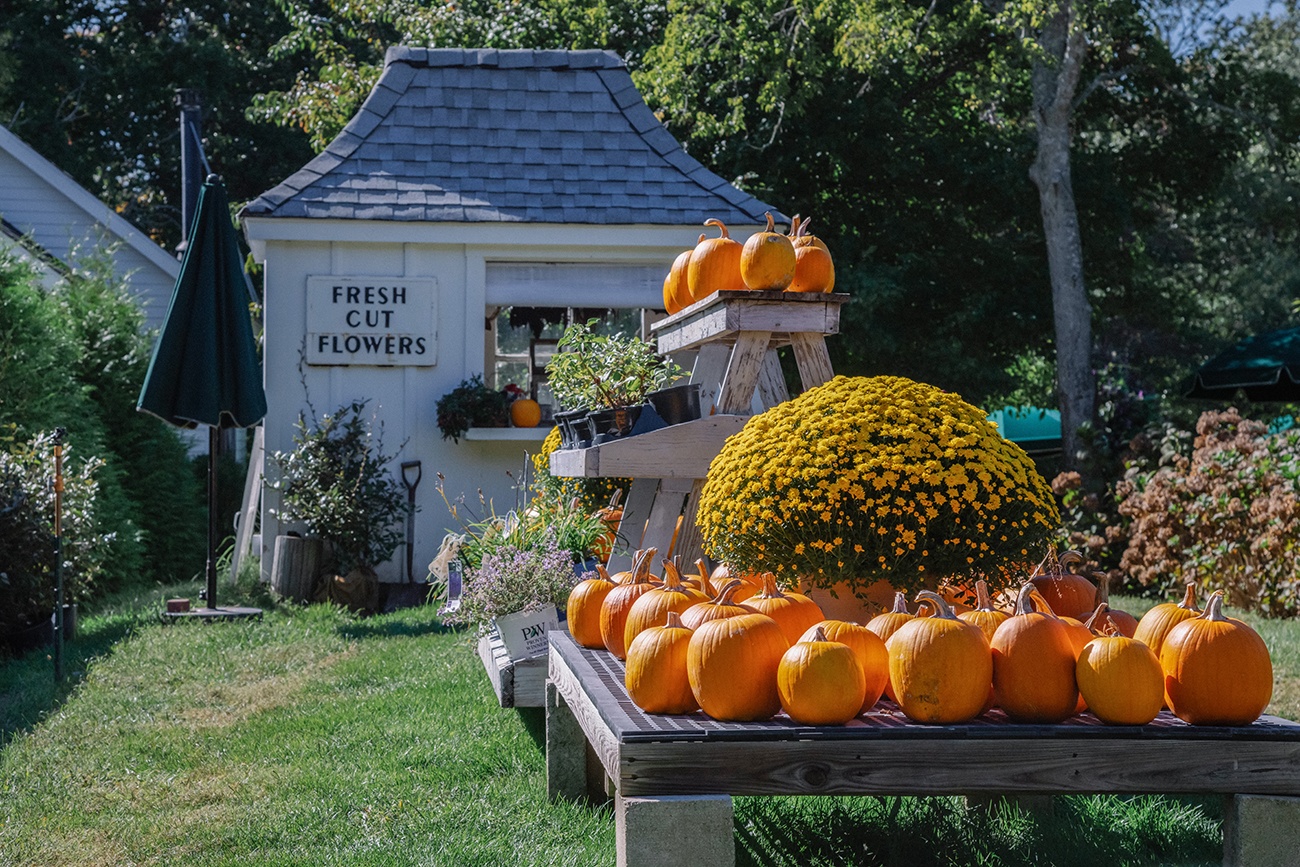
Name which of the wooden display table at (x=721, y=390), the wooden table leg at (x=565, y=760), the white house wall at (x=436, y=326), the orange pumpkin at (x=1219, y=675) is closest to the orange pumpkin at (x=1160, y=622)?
the orange pumpkin at (x=1219, y=675)

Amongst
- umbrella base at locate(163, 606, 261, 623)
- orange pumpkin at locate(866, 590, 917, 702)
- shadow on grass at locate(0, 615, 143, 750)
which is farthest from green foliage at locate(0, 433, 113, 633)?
orange pumpkin at locate(866, 590, 917, 702)

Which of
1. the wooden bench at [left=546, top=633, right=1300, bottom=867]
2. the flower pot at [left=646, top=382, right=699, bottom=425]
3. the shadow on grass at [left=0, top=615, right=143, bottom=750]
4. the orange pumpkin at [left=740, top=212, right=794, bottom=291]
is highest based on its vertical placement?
the orange pumpkin at [left=740, top=212, right=794, bottom=291]

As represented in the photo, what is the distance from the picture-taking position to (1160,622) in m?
2.86

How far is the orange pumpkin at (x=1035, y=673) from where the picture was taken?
2605mm

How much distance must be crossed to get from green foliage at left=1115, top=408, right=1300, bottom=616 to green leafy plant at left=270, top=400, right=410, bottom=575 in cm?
566

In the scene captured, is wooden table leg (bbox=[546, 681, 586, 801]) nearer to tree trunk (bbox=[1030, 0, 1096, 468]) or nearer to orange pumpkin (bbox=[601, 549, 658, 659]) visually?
orange pumpkin (bbox=[601, 549, 658, 659])

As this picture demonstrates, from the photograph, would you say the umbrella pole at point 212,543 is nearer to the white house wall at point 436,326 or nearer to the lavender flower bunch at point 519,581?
the white house wall at point 436,326

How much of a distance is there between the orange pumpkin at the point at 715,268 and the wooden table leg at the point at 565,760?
1592 millimetres

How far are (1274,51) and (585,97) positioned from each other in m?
19.5

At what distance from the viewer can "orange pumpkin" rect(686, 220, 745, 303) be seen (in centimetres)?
448

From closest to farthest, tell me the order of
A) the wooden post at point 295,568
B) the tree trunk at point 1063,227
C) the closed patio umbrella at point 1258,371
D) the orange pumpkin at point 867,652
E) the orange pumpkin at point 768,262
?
the orange pumpkin at point 867,652 < the orange pumpkin at point 768,262 < the wooden post at point 295,568 < the closed patio umbrella at point 1258,371 < the tree trunk at point 1063,227

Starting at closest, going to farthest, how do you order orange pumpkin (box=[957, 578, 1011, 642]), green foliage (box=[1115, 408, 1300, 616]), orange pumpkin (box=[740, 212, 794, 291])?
1. orange pumpkin (box=[957, 578, 1011, 642])
2. orange pumpkin (box=[740, 212, 794, 291])
3. green foliage (box=[1115, 408, 1300, 616])

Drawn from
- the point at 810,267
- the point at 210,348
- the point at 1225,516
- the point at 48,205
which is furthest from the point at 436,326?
the point at 48,205

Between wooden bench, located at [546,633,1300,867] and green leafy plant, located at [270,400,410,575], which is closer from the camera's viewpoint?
wooden bench, located at [546,633,1300,867]
